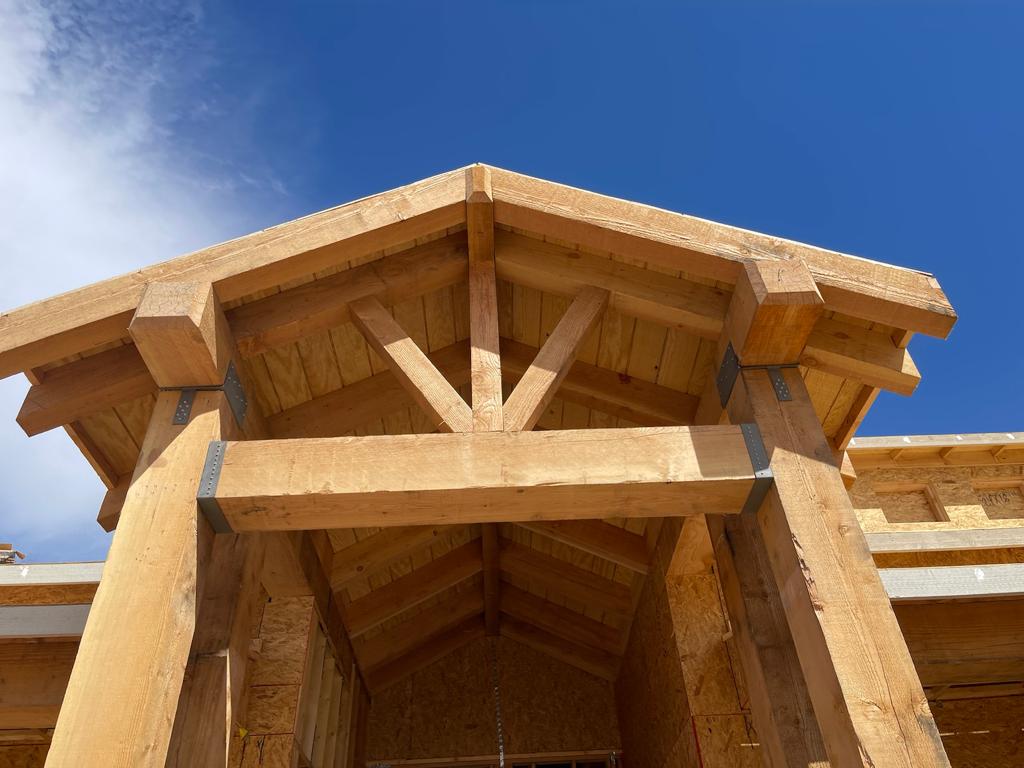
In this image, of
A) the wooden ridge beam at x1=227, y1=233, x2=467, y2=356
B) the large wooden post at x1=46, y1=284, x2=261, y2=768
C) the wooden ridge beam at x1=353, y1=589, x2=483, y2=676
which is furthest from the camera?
the wooden ridge beam at x1=353, y1=589, x2=483, y2=676

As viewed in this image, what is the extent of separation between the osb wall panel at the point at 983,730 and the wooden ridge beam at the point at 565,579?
2.80m

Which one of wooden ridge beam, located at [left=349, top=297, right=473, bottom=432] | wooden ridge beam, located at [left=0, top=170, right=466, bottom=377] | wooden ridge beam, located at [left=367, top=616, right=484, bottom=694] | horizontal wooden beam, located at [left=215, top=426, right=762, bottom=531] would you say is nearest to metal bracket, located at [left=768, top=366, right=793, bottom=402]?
horizontal wooden beam, located at [left=215, top=426, right=762, bottom=531]

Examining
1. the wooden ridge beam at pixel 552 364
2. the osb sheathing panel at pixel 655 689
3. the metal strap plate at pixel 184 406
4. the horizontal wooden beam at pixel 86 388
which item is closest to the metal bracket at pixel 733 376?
the wooden ridge beam at pixel 552 364

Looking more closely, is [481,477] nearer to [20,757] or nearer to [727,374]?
[727,374]

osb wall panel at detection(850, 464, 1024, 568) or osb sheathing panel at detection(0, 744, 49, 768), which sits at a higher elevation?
osb wall panel at detection(850, 464, 1024, 568)

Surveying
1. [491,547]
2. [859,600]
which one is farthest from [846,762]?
[491,547]

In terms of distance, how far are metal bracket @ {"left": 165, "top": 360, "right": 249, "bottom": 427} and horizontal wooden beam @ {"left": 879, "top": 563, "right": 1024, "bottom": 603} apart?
3619 mm

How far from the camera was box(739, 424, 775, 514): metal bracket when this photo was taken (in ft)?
10.3

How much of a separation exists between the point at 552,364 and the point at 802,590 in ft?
5.15

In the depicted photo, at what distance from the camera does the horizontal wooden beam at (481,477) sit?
3.09m

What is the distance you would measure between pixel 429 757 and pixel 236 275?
749 centimetres

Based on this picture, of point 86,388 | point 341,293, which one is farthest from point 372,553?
point 86,388

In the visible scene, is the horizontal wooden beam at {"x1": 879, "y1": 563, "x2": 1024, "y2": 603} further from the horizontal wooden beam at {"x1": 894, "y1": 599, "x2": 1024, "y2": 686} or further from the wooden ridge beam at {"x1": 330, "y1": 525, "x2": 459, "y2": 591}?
the wooden ridge beam at {"x1": 330, "y1": 525, "x2": 459, "y2": 591}

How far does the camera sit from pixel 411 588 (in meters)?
7.46
